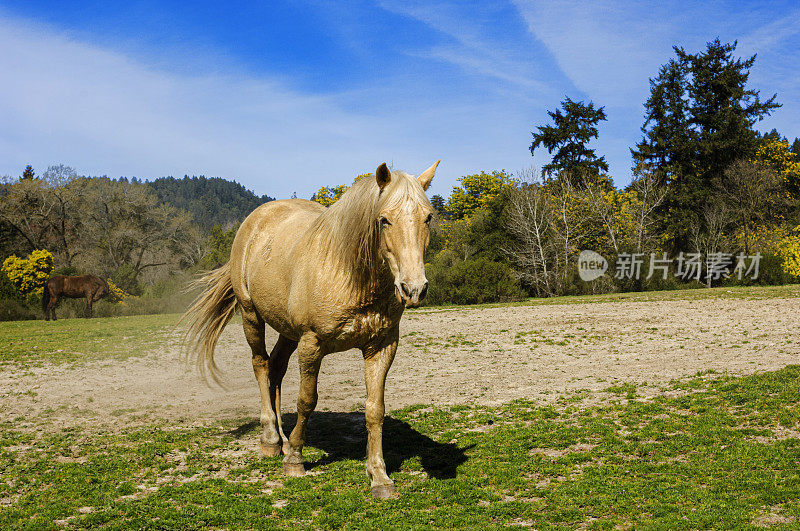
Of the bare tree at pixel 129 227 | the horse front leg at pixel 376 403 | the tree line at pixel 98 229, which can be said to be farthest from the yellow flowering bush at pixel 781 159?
the bare tree at pixel 129 227

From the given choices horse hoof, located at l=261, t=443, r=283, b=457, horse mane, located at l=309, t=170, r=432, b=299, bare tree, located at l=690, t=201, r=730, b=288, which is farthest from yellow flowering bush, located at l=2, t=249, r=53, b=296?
bare tree, located at l=690, t=201, r=730, b=288

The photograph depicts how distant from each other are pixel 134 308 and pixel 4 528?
2847 cm

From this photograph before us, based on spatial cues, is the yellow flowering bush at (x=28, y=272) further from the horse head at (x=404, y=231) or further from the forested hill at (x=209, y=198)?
the forested hill at (x=209, y=198)

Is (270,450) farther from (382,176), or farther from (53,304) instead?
(53,304)

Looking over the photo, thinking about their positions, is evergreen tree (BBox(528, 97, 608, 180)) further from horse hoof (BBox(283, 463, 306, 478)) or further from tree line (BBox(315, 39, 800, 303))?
horse hoof (BBox(283, 463, 306, 478))

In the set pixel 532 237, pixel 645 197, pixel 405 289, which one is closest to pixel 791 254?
pixel 645 197

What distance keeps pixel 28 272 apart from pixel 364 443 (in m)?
28.9

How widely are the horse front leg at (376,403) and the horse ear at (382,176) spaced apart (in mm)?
1285

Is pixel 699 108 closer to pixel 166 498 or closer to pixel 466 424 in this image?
pixel 466 424

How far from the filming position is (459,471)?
5043 mm

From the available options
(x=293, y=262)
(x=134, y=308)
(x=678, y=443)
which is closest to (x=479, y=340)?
(x=678, y=443)

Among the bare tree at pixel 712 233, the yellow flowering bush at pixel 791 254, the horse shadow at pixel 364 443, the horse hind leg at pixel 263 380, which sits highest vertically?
the bare tree at pixel 712 233

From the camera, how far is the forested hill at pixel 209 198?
14812cm

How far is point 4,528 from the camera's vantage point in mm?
3928
